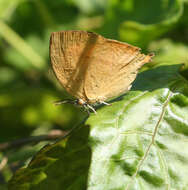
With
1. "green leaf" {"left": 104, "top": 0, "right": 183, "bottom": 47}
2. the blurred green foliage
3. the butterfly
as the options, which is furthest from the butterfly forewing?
"green leaf" {"left": 104, "top": 0, "right": 183, "bottom": 47}

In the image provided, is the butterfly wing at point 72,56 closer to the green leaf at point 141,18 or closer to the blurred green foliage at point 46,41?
the blurred green foliage at point 46,41

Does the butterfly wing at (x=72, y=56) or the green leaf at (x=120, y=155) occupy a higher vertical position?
the butterfly wing at (x=72, y=56)

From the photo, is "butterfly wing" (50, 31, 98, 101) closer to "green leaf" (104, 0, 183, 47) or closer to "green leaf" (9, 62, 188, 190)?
"green leaf" (9, 62, 188, 190)

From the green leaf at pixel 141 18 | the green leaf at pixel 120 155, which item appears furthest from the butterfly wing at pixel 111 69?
Result: the green leaf at pixel 141 18

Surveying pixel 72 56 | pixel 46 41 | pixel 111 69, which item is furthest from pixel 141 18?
pixel 46 41

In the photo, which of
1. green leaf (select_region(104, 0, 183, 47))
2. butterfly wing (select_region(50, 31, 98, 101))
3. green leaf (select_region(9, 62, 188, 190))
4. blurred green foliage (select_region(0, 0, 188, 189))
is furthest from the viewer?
blurred green foliage (select_region(0, 0, 188, 189))

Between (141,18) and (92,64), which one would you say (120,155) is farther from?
(141,18)

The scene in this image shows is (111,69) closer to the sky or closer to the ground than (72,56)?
closer to the ground
